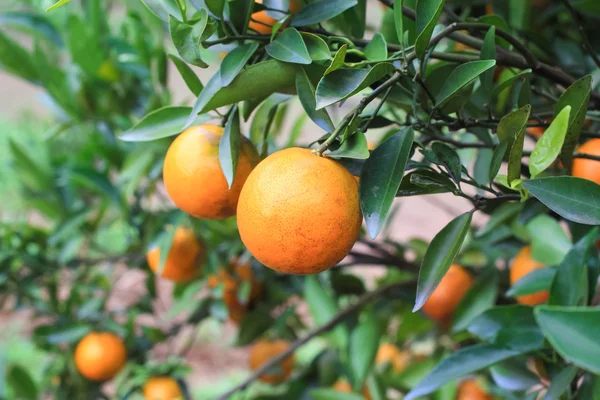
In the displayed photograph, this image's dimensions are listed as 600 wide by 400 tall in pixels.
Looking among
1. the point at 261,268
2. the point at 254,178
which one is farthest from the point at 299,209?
the point at 261,268

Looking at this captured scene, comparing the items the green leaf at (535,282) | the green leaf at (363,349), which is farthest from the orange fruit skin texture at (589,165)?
the green leaf at (363,349)

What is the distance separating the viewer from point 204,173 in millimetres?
438

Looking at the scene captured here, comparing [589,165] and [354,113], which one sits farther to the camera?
[589,165]

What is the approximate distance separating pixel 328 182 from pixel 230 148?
82 millimetres

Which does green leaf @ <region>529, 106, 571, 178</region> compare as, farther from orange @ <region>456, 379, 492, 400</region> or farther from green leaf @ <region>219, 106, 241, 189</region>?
orange @ <region>456, 379, 492, 400</region>

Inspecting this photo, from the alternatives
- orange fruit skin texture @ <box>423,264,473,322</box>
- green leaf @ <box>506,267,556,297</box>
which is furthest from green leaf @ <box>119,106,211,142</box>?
orange fruit skin texture @ <box>423,264,473,322</box>

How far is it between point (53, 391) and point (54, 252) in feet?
0.85

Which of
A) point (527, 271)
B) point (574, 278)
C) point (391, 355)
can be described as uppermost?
point (574, 278)

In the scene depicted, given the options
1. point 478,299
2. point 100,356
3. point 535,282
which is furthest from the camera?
point 100,356

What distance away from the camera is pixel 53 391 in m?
1.13

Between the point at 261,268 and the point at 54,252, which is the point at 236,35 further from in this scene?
the point at 54,252

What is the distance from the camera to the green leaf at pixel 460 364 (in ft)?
1.47

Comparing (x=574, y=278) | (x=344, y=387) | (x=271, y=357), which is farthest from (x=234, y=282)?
(x=574, y=278)

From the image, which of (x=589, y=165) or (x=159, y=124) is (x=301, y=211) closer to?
(x=159, y=124)
